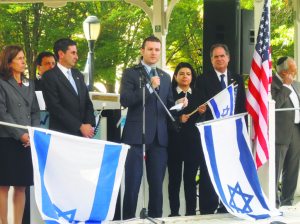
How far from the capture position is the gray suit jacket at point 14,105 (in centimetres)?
628

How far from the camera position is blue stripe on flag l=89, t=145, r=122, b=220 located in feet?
20.7

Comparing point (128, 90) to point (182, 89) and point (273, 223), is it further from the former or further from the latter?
point (273, 223)

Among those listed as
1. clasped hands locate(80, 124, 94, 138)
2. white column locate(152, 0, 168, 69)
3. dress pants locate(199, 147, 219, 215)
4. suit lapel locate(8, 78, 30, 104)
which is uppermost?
white column locate(152, 0, 168, 69)

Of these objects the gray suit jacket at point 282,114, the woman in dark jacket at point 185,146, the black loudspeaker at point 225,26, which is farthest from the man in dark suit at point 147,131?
the black loudspeaker at point 225,26

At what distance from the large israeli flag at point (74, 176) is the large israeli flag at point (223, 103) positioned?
132 centimetres

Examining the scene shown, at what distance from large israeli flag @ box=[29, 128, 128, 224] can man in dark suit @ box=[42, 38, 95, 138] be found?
495 mm

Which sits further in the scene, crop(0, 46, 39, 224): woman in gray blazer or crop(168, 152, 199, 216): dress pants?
crop(168, 152, 199, 216): dress pants

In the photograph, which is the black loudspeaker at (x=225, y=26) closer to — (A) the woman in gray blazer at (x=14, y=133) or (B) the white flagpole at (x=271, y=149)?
(B) the white flagpole at (x=271, y=149)

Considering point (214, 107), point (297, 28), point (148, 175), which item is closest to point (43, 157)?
point (148, 175)

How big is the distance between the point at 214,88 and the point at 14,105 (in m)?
2.15

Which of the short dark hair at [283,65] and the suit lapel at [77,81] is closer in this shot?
the suit lapel at [77,81]

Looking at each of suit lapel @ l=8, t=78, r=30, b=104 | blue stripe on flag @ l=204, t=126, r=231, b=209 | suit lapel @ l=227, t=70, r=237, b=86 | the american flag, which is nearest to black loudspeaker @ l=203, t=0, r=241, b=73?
suit lapel @ l=227, t=70, r=237, b=86

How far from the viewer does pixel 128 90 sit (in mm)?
6910

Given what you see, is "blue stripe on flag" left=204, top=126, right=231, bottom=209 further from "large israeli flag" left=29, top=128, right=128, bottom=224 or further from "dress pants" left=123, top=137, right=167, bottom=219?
"large israeli flag" left=29, top=128, right=128, bottom=224
